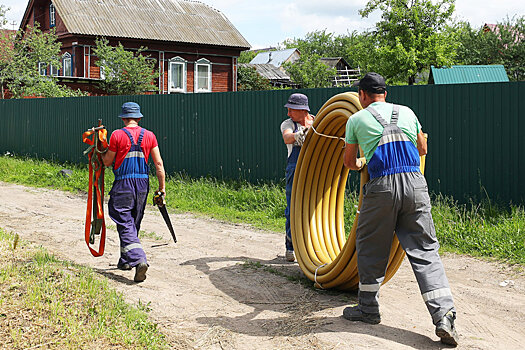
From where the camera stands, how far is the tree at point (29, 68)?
2822 cm

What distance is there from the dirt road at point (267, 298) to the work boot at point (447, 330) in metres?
0.10

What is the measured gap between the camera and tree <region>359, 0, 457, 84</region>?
35562mm

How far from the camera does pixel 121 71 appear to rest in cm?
3105

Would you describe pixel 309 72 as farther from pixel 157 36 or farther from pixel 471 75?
pixel 471 75

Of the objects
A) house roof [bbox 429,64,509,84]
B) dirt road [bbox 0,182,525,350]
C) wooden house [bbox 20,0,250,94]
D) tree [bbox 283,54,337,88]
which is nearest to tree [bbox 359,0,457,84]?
house roof [bbox 429,64,509,84]

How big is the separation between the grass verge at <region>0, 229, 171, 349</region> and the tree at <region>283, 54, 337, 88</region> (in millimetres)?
45802

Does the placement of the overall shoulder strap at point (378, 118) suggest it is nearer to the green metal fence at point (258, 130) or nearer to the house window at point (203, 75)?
the green metal fence at point (258, 130)

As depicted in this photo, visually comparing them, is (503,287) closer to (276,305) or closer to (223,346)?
(276,305)

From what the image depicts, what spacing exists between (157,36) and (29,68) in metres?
7.99

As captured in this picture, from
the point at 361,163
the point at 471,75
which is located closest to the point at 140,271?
the point at 361,163

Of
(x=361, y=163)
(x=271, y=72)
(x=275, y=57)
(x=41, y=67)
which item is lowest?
(x=361, y=163)

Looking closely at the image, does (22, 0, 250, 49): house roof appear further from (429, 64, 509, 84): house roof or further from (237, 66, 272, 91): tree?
(429, 64, 509, 84): house roof

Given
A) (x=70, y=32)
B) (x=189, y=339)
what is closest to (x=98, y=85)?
(x=70, y=32)

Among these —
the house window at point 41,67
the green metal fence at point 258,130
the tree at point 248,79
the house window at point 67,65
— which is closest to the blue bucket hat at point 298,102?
the green metal fence at point 258,130
